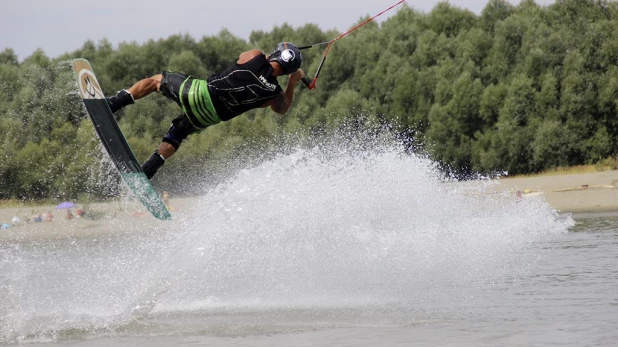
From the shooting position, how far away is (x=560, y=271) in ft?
37.1

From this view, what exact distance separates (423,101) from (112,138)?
25118 millimetres

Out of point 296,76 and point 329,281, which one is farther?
point 329,281

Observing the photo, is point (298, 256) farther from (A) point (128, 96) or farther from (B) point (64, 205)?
(B) point (64, 205)

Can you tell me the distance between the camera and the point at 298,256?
1008 cm

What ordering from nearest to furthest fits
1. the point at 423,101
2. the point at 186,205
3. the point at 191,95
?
the point at 191,95 < the point at 186,205 < the point at 423,101

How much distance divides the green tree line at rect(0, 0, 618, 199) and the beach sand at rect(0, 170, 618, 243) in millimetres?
1497

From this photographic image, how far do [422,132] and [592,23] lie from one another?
6.89 m

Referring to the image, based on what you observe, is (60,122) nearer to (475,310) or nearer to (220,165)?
(220,165)

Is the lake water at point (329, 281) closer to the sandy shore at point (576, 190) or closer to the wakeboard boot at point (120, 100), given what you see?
the wakeboard boot at point (120, 100)

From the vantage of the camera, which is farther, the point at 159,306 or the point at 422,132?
the point at 422,132

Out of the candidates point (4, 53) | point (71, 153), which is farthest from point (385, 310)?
point (4, 53)

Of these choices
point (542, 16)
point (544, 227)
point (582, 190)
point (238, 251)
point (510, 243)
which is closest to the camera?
point (238, 251)

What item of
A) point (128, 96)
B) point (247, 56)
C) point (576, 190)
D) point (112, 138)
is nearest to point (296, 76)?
point (247, 56)

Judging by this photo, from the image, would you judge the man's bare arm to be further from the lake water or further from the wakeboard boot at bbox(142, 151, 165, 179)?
the lake water
